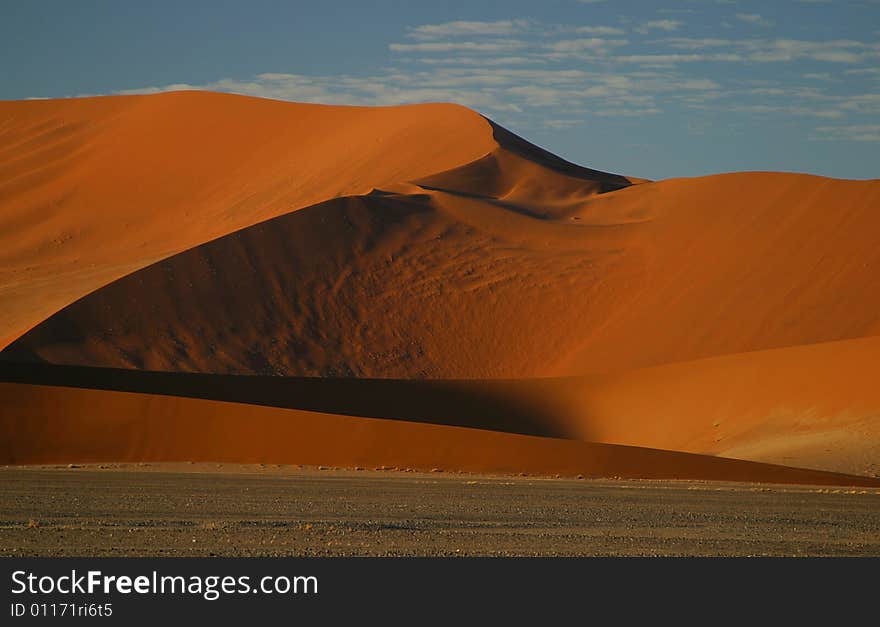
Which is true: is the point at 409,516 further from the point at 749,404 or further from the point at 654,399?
the point at 654,399

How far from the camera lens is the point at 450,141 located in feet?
228

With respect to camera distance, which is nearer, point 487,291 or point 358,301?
point 358,301

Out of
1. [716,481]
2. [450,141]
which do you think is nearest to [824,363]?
[716,481]

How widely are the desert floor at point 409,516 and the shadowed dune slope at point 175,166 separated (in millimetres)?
30224

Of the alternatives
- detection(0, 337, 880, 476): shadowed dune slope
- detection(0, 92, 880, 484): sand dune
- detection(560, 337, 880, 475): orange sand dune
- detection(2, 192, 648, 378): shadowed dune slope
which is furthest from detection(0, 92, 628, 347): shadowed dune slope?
detection(560, 337, 880, 475): orange sand dune

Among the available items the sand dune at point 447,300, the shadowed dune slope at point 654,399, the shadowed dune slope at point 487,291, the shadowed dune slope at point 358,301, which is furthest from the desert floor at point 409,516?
the shadowed dune slope at point 487,291

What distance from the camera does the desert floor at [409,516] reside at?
13367 mm

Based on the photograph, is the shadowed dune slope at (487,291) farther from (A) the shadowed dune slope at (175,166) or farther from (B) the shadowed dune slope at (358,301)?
(A) the shadowed dune slope at (175,166)

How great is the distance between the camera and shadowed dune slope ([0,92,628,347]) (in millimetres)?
62500

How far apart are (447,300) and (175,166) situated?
3134 centimetres

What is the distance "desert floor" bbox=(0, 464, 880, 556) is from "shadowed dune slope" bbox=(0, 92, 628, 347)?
99.2ft

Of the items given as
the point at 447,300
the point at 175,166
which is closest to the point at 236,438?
the point at 447,300

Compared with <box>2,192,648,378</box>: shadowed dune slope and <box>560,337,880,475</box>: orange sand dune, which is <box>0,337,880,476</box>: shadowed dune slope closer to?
<box>560,337,880,475</box>: orange sand dune

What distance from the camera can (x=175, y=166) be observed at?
7538 centimetres
